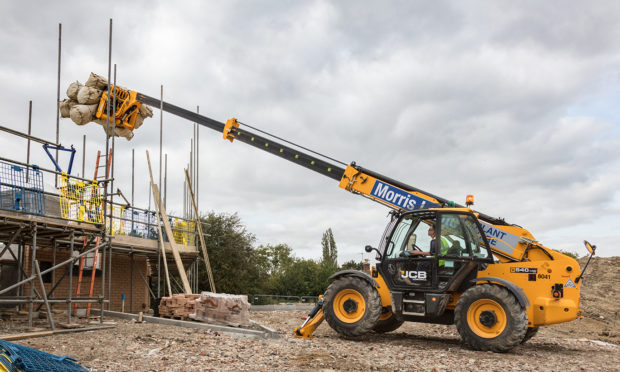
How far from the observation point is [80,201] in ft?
42.3

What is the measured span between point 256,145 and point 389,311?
5467 millimetres

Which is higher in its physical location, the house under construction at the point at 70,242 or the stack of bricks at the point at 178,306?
the house under construction at the point at 70,242

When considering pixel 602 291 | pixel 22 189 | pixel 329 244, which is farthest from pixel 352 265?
pixel 22 189

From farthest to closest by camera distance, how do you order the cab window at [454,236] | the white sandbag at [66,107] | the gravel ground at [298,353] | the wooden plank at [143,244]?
the wooden plank at [143,244] < the white sandbag at [66,107] < the cab window at [454,236] < the gravel ground at [298,353]

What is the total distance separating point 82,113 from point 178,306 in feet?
19.1

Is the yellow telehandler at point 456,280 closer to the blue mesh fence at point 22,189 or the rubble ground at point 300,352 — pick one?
the rubble ground at point 300,352

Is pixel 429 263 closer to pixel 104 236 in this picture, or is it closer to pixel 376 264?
pixel 376 264

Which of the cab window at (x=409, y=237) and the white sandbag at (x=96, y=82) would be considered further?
the white sandbag at (x=96, y=82)

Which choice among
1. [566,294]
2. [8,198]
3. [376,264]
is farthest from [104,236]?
[566,294]

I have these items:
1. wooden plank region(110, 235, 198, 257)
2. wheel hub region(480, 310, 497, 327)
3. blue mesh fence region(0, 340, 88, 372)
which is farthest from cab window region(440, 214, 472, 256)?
wooden plank region(110, 235, 198, 257)

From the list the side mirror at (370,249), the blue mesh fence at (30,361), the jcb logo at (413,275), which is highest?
the side mirror at (370,249)

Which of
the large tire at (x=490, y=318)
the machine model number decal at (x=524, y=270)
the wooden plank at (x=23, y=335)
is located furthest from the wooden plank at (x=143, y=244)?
the machine model number decal at (x=524, y=270)

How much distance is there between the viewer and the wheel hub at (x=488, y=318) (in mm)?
10195

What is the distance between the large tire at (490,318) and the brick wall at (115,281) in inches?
429
